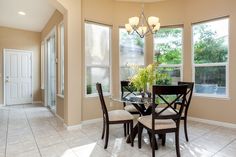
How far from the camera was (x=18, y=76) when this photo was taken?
6594 millimetres

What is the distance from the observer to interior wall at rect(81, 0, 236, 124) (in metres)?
3.57

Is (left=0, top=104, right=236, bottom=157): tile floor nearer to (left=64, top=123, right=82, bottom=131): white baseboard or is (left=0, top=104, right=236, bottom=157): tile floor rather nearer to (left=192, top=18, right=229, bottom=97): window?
(left=64, top=123, right=82, bottom=131): white baseboard

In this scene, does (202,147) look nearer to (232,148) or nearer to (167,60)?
(232,148)

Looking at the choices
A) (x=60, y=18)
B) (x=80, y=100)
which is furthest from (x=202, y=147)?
(x=60, y=18)

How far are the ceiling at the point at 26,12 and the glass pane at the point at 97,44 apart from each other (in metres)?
1.31

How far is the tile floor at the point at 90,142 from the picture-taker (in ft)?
8.07

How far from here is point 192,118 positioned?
13.6ft

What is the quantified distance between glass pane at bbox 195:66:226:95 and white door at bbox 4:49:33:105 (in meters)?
6.03

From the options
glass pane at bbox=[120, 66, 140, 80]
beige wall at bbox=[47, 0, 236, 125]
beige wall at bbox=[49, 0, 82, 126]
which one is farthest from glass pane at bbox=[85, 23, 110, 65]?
glass pane at bbox=[120, 66, 140, 80]

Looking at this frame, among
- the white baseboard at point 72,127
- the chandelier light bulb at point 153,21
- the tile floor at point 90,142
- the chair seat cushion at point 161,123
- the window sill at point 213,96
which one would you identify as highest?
the chandelier light bulb at point 153,21

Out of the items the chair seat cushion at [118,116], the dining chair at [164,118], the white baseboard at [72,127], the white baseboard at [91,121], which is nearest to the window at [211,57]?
the dining chair at [164,118]

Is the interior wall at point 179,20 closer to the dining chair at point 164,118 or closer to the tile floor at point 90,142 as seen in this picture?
the tile floor at point 90,142

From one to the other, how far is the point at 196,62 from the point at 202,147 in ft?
7.05

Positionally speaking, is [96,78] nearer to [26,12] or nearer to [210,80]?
[210,80]
